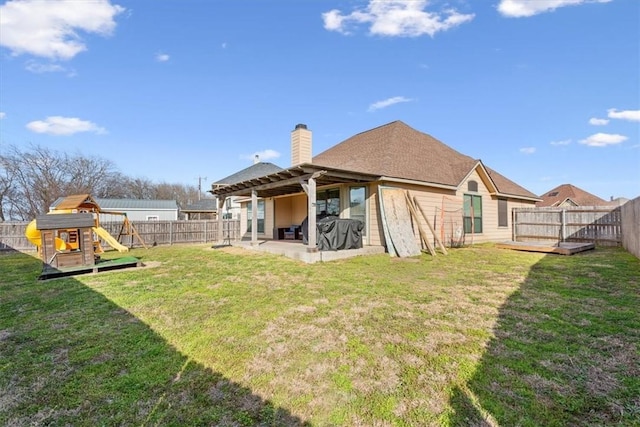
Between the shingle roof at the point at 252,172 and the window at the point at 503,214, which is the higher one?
the shingle roof at the point at 252,172

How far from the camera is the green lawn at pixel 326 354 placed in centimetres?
202

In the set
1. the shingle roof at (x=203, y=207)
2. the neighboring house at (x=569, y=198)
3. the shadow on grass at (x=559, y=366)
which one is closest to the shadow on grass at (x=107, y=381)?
the shadow on grass at (x=559, y=366)

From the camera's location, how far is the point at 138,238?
14.1m

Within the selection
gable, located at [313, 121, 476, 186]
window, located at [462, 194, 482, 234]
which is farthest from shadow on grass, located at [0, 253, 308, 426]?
window, located at [462, 194, 482, 234]

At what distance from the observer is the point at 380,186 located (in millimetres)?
9578

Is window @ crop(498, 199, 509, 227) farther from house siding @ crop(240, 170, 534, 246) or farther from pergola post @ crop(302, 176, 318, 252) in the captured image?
pergola post @ crop(302, 176, 318, 252)

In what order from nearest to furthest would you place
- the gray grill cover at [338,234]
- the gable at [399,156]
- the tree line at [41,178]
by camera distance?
1. the gray grill cover at [338,234]
2. the gable at [399,156]
3. the tree line at [41,178]

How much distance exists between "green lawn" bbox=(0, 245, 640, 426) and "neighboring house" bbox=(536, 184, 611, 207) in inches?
1166

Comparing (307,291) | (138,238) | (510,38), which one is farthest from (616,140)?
(138,238)

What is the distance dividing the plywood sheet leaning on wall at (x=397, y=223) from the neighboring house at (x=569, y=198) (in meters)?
26.3

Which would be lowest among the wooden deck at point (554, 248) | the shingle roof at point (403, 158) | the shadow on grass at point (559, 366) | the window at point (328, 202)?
the shadow on grass at point (559, 366)

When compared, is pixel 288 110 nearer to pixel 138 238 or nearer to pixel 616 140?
pixel 138 238

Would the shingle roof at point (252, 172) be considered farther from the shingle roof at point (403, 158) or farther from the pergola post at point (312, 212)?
the pergola post at point (312, 212)

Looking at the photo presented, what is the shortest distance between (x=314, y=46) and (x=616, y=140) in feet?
109
